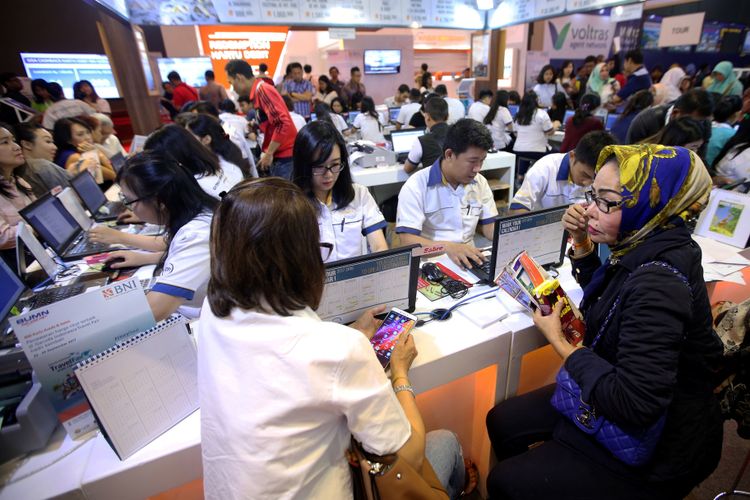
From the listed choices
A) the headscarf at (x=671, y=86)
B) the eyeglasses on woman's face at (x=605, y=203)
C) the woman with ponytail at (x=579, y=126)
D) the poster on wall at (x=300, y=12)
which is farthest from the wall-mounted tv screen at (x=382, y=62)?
the eyeglasses on woman's face at (x=605, y=203)

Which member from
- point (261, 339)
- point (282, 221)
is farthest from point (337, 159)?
point (261, 339)

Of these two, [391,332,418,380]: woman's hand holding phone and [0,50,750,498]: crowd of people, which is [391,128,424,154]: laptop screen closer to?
[0,50,750,498]: crowd of people

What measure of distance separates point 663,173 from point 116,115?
821 centimetres

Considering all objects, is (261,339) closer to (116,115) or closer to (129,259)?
(129,259)

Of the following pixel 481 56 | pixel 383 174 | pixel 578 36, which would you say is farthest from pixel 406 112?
pixel 578 36

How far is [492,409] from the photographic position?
146 centimetres

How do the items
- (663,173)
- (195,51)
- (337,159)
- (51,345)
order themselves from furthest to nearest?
(195,51), (337,159), (663,173), (51,345)

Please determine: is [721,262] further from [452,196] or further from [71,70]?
[71,70]

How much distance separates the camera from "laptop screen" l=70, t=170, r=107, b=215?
104 inches

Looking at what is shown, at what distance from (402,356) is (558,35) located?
11.5 metres

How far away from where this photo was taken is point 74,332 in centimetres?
91

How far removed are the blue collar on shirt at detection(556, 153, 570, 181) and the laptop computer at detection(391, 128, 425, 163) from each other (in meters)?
2.01

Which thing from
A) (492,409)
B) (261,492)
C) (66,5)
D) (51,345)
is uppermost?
(66,5)

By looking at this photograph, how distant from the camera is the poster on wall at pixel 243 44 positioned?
31.5 ft
